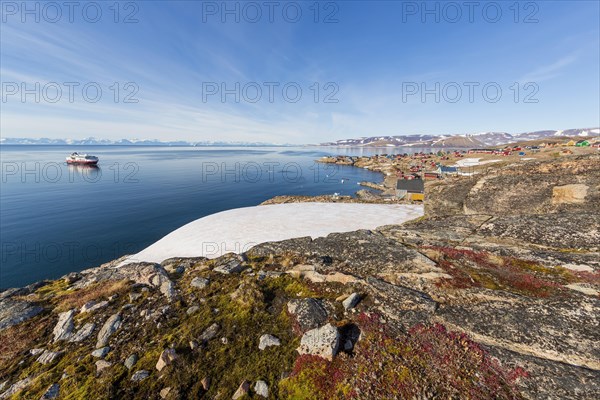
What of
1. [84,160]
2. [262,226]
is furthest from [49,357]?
[84,160]

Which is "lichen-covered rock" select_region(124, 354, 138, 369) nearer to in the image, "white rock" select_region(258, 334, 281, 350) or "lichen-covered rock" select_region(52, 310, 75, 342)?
"lichen-covered rock" select_region(52, 310, 75, 342)

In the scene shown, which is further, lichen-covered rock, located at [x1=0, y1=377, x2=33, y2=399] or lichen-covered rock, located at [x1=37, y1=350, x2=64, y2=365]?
lichen-covered rock, located at [x1=37, y1=350, x2=64, y2=365]

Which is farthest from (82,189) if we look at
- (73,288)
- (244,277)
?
(244,277)

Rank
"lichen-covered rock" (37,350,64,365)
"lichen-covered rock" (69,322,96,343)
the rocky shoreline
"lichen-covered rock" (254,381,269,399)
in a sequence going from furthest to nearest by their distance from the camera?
"lichen-covered rock" (69,322,96,343), "lichen-covered rock" (37,350,64,365), "lichen-covered rock" (254,381,269,399), the rocky shoreline

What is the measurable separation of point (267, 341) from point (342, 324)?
2.36 metres

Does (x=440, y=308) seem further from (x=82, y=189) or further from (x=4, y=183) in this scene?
(x=4, y=183)

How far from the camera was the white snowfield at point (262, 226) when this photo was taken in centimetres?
2139

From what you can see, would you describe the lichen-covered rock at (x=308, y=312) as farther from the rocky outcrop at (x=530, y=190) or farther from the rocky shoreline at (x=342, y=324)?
the rocky outcrop at (x=530, y=190)

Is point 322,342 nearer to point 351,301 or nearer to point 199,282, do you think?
point 351,301

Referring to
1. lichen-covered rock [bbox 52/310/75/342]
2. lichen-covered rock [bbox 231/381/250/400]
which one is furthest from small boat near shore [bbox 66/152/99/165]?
lichen-covered rock [bbox 231/381/250/400]

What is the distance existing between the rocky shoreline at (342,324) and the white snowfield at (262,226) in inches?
306

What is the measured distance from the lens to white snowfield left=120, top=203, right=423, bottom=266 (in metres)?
21.4

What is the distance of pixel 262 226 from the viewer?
83.7 feet

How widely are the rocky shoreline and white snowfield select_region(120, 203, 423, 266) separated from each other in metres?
7.77
